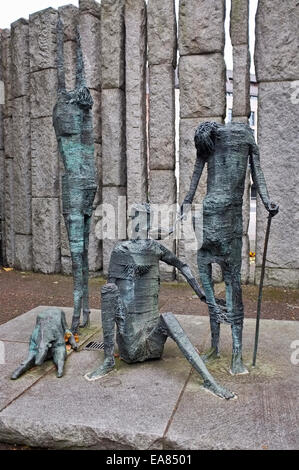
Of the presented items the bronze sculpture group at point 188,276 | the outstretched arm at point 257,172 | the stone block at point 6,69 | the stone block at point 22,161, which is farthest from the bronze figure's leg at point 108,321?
the stone block at point 6,69

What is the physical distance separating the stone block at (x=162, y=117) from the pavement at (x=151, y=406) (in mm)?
3669

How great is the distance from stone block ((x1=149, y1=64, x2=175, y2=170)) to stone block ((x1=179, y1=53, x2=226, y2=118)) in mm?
242

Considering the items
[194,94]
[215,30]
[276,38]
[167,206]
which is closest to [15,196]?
[167,206]

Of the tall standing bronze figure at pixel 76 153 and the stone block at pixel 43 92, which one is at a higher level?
the stone block at pixel 43 92

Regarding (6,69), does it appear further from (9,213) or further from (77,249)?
(77,249)

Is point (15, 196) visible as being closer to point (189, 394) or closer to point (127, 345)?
point (127, 345)

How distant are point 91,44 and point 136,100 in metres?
1.22

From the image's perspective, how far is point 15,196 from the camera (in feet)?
25.9

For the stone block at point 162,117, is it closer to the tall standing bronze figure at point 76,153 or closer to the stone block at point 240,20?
the stone block at point 240,20

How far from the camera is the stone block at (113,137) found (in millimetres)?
6785

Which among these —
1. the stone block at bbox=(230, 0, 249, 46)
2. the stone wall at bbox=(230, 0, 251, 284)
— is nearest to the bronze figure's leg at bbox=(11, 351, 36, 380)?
the stone wall at bbox=(230, 0, 251, 284)

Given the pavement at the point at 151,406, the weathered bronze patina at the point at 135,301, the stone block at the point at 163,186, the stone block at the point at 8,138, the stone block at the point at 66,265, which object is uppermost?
the stone block at the point at 8,138

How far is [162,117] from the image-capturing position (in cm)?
654
